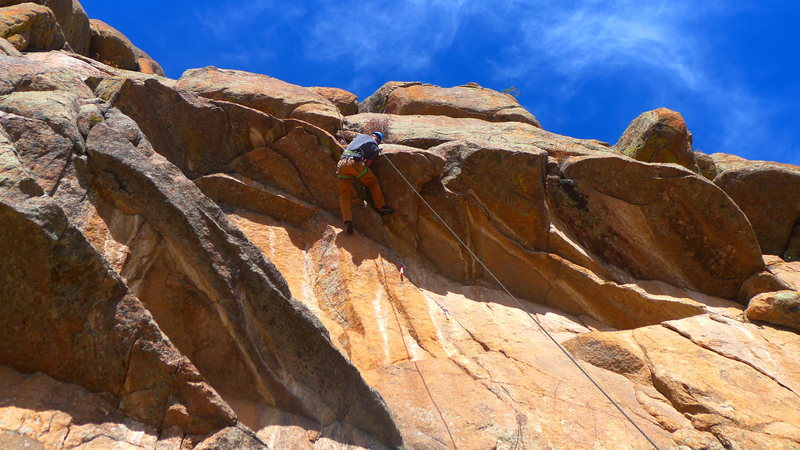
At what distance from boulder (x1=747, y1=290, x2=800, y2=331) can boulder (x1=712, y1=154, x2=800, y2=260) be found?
15.4ft

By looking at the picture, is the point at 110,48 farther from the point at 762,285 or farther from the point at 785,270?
the point at 785,270

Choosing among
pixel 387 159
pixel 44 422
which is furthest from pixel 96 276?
pixel 387 159

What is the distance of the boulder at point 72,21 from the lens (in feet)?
60.5

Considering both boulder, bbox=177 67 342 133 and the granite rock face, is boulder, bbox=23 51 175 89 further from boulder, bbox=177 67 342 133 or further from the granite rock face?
boulder, bbox=177 67 342 133

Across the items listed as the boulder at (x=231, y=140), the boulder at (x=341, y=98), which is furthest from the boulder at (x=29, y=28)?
the boulder at (x=341, y=98)

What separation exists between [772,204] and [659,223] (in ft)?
16.0

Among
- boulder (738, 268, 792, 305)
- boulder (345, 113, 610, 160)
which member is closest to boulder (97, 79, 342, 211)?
boulder (345, 113, 610, 160)

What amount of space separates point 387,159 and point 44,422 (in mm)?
8272

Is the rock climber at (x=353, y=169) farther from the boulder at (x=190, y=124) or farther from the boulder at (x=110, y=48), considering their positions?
the boulder at (x=110, y=48)

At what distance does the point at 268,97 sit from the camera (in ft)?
45.1

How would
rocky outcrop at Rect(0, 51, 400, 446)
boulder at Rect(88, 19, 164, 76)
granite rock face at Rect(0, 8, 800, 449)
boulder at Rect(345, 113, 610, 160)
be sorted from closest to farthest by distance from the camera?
granite rock face at Rect(0, 8, 800, 449) → rocky outcrop at Rect(0, 51, 400, 446) → boulder at Rect(345, 113, 610, 160) → boulder at Rect(88, 19, 164, 76)

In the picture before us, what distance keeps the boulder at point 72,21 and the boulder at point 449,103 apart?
36.3ft

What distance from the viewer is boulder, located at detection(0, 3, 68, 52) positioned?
1466 centimetres

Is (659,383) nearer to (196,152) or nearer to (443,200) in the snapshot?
(443,200)
